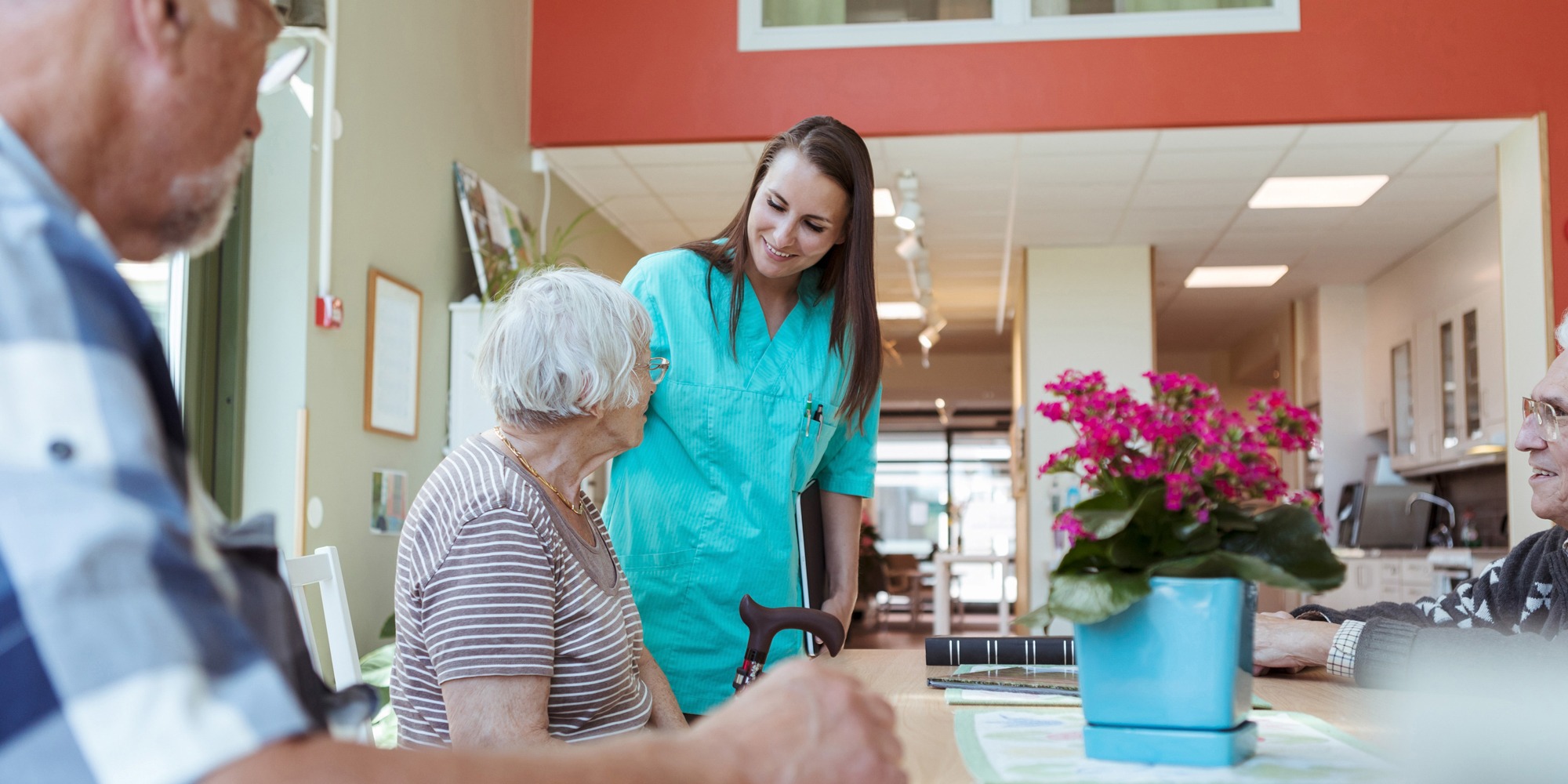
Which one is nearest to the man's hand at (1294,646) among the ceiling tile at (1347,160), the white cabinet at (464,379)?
the white cabinet at (464,379)

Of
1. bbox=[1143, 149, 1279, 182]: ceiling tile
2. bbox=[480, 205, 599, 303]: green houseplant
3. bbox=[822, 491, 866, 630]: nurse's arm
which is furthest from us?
bbox=[1143, 149, 1279, 182]: ceiling tile

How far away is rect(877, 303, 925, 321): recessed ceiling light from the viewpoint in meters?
9.64

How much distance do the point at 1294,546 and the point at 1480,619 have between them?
1190 mm

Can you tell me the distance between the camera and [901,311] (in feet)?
32.4

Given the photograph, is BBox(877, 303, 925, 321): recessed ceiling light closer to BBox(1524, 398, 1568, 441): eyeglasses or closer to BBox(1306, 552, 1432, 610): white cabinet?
BBox(1306, 552, 1432, 610): white cabinet

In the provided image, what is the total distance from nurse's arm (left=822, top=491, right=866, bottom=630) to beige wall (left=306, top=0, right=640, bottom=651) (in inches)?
77.3

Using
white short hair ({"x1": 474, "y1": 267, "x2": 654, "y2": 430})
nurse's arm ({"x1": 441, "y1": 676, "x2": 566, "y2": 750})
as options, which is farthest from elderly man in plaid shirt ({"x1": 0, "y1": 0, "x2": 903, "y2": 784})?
white short hair ({"x1": 474, "y1": 267, "x2": 654, "y2": 430})

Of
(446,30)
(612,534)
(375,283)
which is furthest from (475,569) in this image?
(446,30)

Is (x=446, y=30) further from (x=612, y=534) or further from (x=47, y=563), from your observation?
(x=47, y=563)

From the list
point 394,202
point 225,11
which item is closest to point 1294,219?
point 394,202

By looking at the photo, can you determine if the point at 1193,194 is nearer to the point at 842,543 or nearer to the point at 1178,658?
the point at 842,543

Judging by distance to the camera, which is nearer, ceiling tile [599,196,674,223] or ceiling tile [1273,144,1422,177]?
ceiling tile [1273,144,1422,177]

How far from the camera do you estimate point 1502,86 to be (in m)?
5.01

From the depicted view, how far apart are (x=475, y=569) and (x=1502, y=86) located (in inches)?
204
